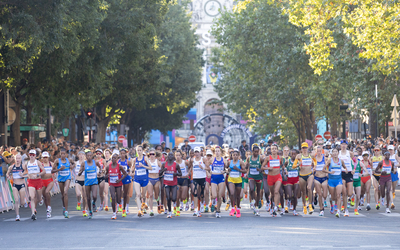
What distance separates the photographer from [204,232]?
14000mm

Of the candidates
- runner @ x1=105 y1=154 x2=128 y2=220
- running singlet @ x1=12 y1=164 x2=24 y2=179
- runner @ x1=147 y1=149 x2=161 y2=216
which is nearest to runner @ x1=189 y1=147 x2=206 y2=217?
runner @ x1=147 y1=149 x2=161 y2=216

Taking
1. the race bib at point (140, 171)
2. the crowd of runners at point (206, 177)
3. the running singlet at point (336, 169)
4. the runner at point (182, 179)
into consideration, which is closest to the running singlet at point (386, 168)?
the crowd of runners at point (206, 177)

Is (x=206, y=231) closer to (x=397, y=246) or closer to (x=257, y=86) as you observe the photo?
(x=397, y=246)

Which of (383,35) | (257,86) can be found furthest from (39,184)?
(257,86)

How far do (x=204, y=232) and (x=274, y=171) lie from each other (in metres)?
4.07

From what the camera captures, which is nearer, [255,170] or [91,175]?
[91,175]

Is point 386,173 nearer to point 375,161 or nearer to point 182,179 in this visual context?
point 375,161

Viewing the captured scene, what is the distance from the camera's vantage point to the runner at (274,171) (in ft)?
56.9

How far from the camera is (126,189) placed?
17938 mm

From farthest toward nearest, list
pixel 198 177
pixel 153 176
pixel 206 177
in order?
pixel 206 177 < pixel 198 177 < pixel 153 176

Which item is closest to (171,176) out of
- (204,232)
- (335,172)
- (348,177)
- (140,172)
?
(140,172)

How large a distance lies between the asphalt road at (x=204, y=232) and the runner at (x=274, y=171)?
0.63 m

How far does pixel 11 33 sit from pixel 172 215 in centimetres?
704

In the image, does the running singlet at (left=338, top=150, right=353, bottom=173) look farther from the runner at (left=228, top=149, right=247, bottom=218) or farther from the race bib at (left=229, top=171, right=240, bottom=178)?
the race bib at (left=229, top=171, right=240, bottom=178)
